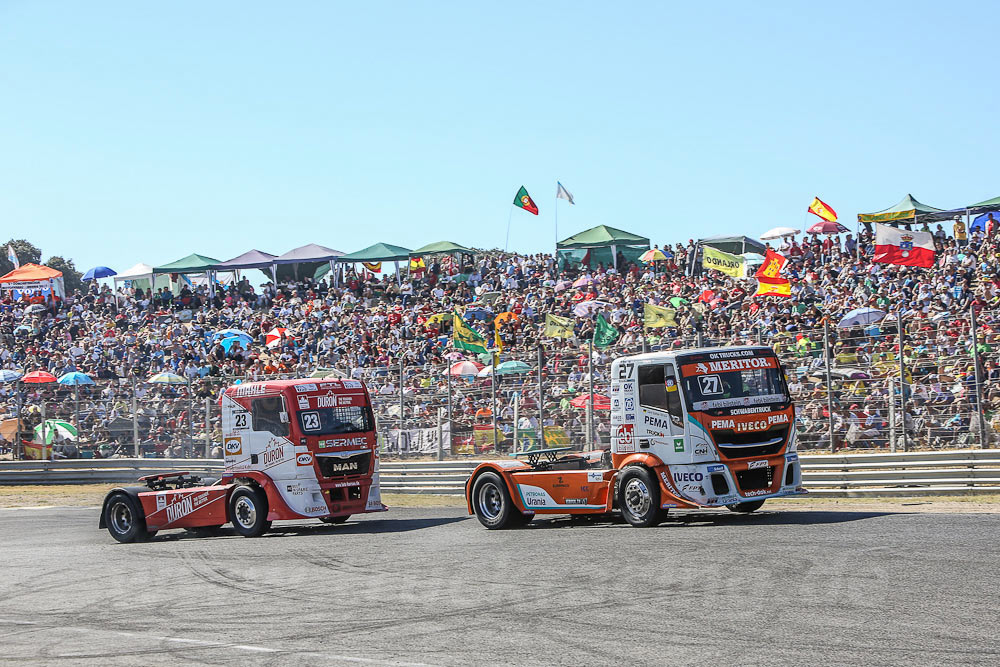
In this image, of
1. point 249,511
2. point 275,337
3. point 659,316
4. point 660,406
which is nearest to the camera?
point 660,406

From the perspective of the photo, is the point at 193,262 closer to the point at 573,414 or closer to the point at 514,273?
the point at 514,273

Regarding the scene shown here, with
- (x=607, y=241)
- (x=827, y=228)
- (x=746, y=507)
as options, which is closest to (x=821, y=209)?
(x=827, y=228)

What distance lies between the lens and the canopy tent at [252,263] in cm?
4719

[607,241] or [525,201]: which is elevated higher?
[525,201]

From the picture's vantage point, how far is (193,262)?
1893 inches

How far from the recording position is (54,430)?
99.2 feet

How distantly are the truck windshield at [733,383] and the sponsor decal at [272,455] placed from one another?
6.14 meters

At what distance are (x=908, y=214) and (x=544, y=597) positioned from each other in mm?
25686

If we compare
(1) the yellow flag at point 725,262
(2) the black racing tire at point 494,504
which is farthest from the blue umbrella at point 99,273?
(2) the black racing tire at point 494,504

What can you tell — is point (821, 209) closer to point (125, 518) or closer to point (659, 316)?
point (659, 316)

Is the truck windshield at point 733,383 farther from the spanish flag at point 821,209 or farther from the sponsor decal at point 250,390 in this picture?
the spanish flag at point 821,209

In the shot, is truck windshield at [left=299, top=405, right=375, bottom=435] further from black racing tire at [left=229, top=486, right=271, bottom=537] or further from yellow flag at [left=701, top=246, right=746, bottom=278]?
yellow flag at [left=701, top=246, right=746, bottom=278]

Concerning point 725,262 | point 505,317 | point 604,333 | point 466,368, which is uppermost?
point 725,262

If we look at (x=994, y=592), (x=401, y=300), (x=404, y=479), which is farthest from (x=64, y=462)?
(x=994, y=592)
